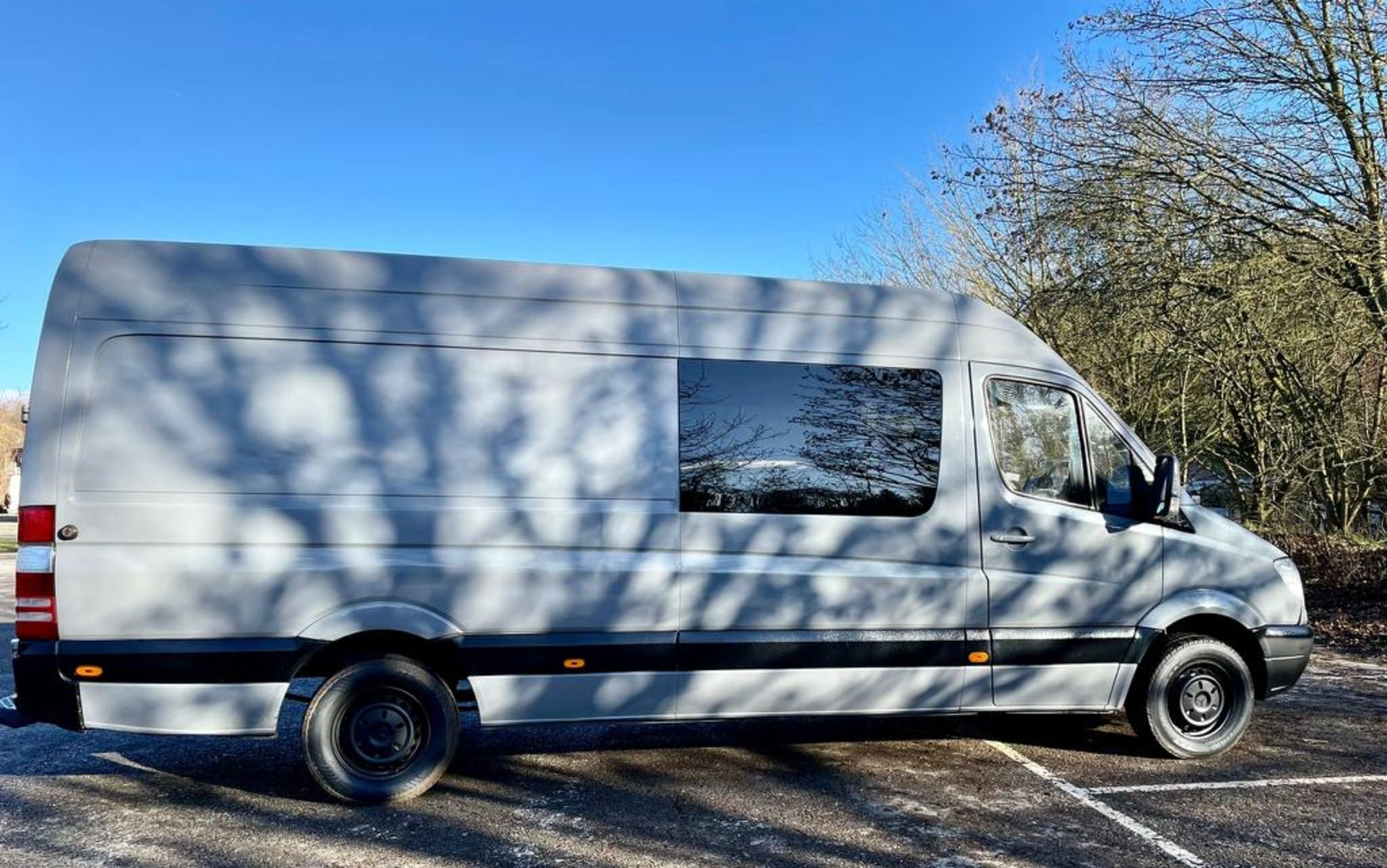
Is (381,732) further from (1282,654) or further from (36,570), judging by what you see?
(1282,654)

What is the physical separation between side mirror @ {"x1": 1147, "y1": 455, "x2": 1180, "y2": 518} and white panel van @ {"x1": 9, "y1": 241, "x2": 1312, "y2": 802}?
0.02 meters

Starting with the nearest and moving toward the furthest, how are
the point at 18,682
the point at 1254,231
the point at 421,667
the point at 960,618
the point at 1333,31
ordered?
the point at 18,682 → the point at 421,667 → the point at 960,618 → the point at 1333,31 → the point at 1254,231

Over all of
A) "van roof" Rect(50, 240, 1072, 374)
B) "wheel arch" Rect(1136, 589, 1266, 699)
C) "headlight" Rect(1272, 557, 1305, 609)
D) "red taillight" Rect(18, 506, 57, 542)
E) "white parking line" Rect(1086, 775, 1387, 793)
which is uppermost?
"van roof" Rect(50, 240, 1072, 374)

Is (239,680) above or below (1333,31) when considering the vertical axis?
below

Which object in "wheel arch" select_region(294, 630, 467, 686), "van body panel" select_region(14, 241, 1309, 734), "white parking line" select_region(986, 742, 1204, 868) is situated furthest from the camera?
"wheel arch" select_region(294, 630, 467, 686)

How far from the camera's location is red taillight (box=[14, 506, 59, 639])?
416 cm

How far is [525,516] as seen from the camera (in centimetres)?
454

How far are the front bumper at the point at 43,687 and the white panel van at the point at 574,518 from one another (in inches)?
0.5

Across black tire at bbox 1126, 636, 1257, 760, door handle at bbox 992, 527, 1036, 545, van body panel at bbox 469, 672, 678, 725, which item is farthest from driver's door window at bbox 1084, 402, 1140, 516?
van body panel at bbox 469, 672, 678, 725

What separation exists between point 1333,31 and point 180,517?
33.9 feet

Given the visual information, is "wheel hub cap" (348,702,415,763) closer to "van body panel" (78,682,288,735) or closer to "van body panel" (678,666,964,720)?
"van body panel" (78,682,288,735)

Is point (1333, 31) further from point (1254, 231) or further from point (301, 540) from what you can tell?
point (301, 540)

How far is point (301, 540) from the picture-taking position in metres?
4.38

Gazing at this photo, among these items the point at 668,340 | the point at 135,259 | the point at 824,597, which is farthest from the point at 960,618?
the point at 135,259
